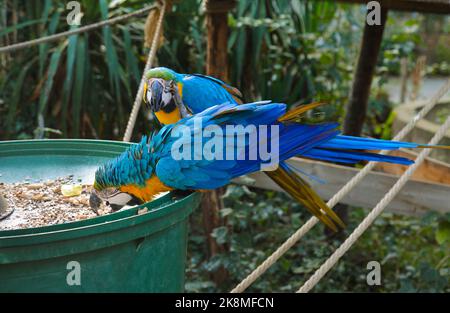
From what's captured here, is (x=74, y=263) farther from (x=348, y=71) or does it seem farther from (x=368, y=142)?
(x=348, y=71)

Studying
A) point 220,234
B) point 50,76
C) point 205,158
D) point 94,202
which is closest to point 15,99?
point 50,76

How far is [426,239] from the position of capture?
9.36 feet

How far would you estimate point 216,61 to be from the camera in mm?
2074

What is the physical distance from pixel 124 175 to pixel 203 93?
0.56 m

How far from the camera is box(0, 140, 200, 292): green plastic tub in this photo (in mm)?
830

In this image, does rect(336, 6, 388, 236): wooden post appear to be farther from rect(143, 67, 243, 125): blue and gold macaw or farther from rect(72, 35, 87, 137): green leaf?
rect(72, 35, 87, 137): green leaf

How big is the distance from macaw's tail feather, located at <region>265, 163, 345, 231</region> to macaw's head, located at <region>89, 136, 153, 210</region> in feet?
1.05

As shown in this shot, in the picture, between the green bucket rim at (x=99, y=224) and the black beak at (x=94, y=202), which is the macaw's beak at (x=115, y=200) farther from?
the green bucket rim at (x=99, y=224)

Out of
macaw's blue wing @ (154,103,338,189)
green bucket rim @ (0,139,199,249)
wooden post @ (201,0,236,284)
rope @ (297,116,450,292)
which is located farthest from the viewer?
wooden post @ (201,0,236,284)

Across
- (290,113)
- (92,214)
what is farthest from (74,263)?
(290,113)

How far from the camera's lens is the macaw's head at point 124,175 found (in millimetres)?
1095

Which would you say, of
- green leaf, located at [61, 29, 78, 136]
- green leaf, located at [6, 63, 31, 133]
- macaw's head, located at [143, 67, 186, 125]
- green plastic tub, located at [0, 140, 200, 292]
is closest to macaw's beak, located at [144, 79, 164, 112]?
macaw's head, located at [143, 67, 186, 125]

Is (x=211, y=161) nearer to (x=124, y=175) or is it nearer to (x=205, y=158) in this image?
(x=205, y=158)
